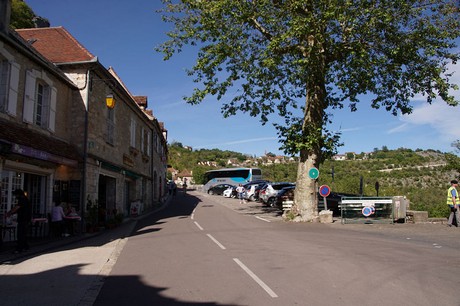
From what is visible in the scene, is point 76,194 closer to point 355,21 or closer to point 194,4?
point 194,4

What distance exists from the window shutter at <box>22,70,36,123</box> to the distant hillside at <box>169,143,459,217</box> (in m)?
16.4

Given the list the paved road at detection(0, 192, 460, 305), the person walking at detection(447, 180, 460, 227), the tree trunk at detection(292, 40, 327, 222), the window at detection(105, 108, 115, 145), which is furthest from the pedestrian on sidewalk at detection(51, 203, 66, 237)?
the person walking at detection(447, 180, 460, 227)

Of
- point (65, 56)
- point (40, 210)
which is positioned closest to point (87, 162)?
point (40, 210)

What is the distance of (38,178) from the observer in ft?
44.0

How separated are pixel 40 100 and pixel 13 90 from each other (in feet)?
7.28

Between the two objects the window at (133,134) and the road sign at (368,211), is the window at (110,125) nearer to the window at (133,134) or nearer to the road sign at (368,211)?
the window at (133,134)

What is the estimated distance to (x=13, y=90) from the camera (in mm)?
11492

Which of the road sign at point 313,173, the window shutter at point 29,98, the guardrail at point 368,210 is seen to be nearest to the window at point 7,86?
the window shutter at point 29,98

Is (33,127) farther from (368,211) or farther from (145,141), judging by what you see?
(145,141)

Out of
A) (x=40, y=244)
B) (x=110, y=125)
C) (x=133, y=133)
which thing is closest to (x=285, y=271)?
(x=40, y=244)

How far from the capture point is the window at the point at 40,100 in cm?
1243

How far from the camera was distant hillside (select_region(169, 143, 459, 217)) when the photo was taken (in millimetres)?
31769

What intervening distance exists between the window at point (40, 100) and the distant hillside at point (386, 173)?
51.6ft

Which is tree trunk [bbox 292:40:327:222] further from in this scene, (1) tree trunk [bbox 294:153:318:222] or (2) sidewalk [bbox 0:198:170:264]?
(2) sidewalk [bbox 0:198:170:264]
